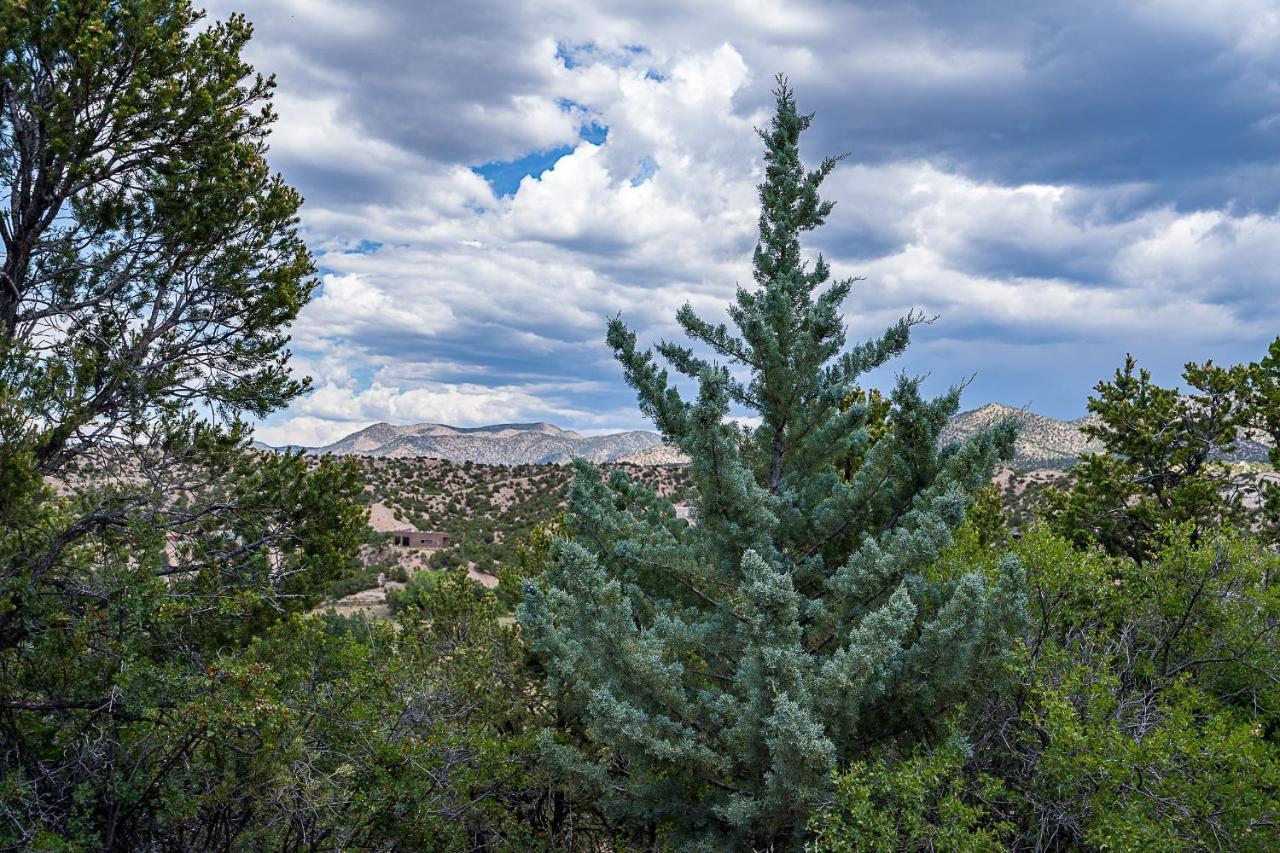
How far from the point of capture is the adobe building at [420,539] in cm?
5294

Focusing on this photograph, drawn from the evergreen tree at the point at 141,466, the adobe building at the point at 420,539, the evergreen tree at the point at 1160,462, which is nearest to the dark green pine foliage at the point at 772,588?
the evergreen tree at the point at 141,466

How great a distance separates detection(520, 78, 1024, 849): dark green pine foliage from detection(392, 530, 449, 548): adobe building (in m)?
44.6

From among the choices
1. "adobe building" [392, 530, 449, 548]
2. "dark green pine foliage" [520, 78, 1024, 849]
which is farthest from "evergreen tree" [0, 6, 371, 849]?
"adobe building" [392, 530, 449, 548]

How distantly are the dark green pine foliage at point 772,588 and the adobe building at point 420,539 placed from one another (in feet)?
146

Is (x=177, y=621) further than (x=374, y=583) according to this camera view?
No

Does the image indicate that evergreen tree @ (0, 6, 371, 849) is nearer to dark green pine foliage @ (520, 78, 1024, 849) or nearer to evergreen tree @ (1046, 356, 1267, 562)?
dark green pine foliage @ (520, 78, 1024, 849)

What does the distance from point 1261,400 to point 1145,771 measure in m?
14.5

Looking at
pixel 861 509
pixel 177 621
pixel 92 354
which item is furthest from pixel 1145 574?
pixel 92 354

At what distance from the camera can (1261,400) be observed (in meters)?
16.8

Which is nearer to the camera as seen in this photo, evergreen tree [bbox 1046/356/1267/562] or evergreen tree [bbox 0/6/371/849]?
evergreen tree [bbox 0/6/371/849]

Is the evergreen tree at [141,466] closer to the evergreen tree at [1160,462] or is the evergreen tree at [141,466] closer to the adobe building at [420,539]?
the evergreen tree at [1160,462]

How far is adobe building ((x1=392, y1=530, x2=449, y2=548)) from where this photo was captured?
2084 inches

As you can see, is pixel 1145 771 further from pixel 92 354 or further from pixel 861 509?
pixel 92 354

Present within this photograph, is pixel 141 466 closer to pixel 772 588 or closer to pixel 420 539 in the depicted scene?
pixel 772 588
